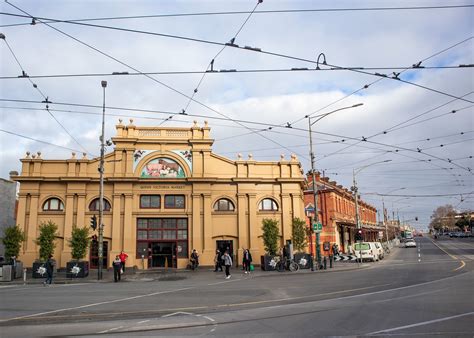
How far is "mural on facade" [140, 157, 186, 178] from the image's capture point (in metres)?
35.2

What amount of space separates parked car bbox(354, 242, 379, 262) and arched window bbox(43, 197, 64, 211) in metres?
26.0

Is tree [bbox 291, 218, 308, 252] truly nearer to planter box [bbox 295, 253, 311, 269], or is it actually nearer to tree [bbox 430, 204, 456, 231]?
planter box [bbox 295, 253, 311, 269]

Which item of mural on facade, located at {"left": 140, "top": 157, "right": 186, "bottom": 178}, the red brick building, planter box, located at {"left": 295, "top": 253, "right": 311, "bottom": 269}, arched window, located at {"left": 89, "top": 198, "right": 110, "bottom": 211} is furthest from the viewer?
the red brick building

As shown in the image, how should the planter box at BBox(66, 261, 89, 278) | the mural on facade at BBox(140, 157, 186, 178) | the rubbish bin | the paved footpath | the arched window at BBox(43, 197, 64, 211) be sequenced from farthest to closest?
the mural on facade at BBox(140, 157, 186, 178) < the arched window at BBox(43, 197, 64, 211) < the planter box at BBox(66, 261, 89, 278) < the rubbish bin < the paved footpath

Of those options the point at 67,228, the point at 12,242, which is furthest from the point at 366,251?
the point at 12,242

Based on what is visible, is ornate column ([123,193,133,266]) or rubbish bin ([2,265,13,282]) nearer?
rubbish bin ([2,265,13,282])

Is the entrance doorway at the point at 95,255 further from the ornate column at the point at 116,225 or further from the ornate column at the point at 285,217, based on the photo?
the ornate column at the point at 285,217

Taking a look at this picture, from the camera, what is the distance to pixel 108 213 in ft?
113

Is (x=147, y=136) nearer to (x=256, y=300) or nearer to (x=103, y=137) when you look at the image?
(x=103, y=137)

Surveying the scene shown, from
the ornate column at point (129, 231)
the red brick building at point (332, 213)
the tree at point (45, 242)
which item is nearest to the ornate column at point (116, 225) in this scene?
the ornate column at point (129, 231)

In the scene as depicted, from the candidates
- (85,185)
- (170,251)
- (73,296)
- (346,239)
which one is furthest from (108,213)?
(346,239)

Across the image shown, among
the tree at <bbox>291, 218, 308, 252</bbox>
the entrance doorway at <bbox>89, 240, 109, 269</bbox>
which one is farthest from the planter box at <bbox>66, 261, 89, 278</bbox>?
the tree at <bbox>291, 218, 308, 252</bbox>

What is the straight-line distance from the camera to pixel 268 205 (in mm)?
36656

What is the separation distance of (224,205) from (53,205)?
A: 1438cm
